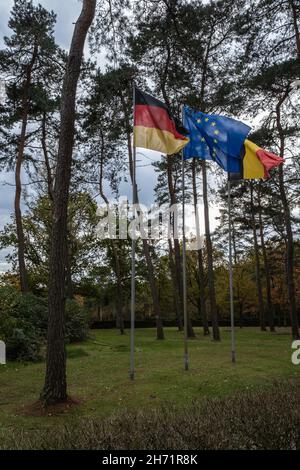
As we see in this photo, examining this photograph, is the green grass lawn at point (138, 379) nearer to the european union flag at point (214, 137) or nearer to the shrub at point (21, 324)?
the shrub at point (21, 324)

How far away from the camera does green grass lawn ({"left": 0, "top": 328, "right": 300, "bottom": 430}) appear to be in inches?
278

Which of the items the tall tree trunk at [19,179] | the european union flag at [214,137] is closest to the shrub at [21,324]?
the tall tree trunk at [19,179]

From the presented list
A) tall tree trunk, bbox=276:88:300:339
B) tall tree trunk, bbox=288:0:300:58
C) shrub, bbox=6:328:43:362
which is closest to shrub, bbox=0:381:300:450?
shrub, bbox=6:328:43:362

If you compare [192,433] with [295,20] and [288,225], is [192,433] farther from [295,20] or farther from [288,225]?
[288,225]

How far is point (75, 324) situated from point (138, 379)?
867 cm

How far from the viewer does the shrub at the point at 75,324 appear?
1712cm

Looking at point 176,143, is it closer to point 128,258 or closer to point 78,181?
point 78,181

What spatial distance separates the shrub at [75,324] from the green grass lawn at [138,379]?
3125 millimetres

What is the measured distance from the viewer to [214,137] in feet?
37.7

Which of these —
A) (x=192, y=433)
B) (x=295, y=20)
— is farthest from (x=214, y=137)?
(x=192, y=433)

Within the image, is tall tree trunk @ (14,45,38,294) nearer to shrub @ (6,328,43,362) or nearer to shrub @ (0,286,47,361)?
shrub @ (0,286,47,361)

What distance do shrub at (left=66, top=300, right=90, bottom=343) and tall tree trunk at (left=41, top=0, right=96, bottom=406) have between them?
10011mm

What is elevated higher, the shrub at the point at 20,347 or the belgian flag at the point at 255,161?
the belgian flag at the point at 255,161
